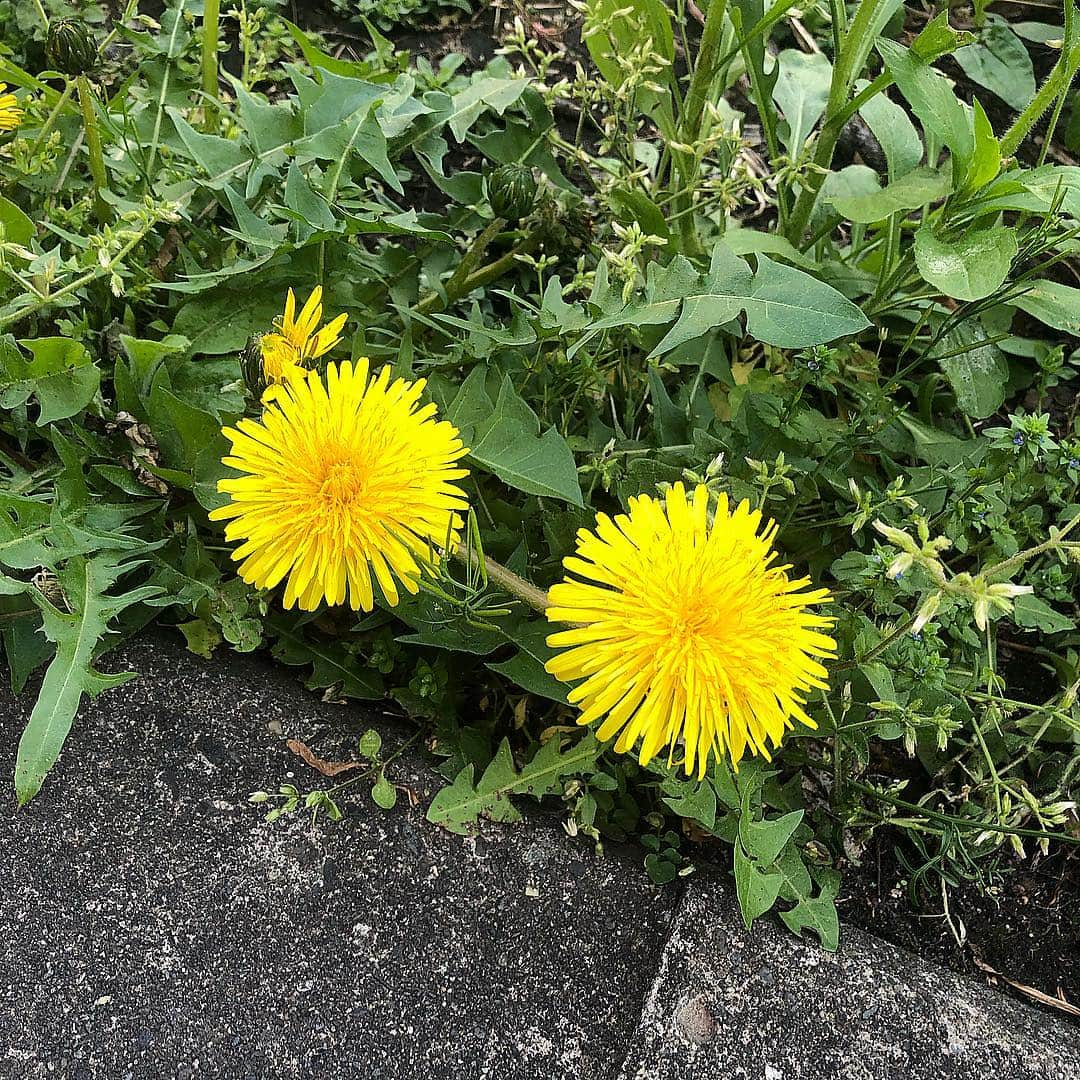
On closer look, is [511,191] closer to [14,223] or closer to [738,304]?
[738,304]

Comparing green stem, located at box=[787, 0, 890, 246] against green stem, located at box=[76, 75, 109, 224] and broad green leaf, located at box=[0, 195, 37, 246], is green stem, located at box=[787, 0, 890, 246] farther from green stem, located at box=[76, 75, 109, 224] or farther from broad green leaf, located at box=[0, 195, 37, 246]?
broad green leaf, located at box=[0, 195, 37, 246]

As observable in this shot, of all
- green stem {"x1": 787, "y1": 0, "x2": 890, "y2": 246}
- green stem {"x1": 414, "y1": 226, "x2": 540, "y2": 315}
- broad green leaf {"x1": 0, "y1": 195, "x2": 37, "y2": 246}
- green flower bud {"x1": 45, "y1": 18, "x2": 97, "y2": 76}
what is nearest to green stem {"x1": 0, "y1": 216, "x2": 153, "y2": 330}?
broad green leaf {"x1": 0, "y1": 195, "x2": 37, "y2": 246}

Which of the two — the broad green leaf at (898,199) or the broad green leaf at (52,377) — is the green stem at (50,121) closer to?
the broad green leaf at (52,377)

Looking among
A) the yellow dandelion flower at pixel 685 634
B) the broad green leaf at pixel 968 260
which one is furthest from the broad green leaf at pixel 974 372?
the yellow dandelion flower at pixel 685 634

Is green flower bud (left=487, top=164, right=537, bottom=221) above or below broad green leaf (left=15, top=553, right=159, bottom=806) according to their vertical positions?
above

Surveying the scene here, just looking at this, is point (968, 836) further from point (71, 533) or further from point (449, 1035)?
point (71, 533)

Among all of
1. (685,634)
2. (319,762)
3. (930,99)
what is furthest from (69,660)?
(930,99)

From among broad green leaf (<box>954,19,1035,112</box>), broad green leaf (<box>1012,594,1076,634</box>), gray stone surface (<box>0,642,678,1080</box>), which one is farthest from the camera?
broad green leaf (<box>954,19,1035,112</box>)
